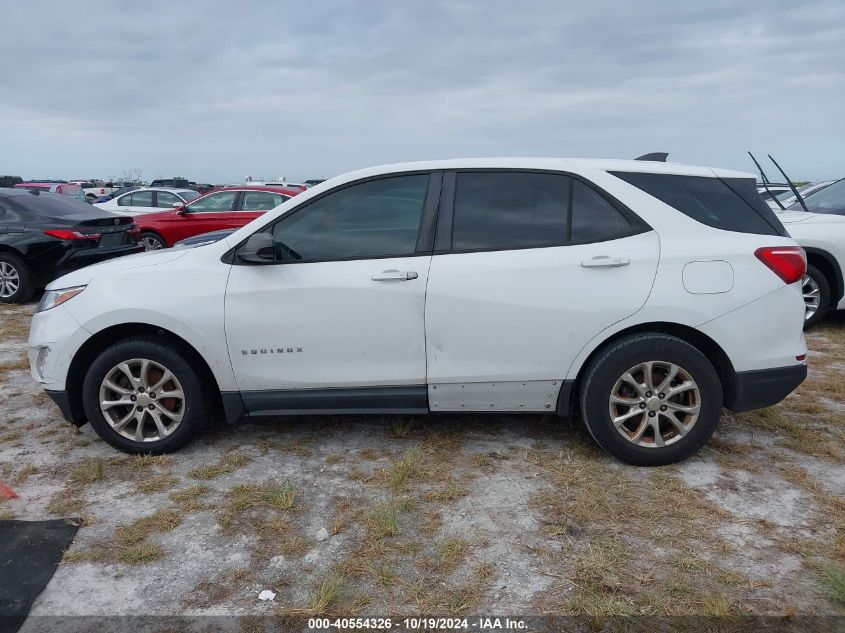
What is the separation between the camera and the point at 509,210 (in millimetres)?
3680

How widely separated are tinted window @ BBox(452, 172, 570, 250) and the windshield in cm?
475

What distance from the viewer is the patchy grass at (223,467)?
11.9ft

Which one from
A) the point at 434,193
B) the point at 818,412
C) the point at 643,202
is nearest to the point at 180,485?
the point at 434,193

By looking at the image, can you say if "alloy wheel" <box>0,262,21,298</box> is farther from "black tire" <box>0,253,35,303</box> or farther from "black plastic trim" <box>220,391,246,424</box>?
"black plastic trim" <box>220,391,246,424</box>

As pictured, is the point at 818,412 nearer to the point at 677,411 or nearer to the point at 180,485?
the point at 677,411

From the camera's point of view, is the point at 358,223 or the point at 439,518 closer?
the point at 439,518

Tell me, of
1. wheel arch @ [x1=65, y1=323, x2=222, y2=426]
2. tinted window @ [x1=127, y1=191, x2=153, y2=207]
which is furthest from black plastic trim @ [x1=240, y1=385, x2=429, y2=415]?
tinted window @ [x1=127, y1=191, x2=153, y2=207]

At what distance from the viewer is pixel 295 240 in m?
3.72

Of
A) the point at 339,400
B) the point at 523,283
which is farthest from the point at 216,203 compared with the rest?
the point at 523,283

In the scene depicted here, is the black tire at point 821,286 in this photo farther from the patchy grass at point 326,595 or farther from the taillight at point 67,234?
the taillight at point 67,234

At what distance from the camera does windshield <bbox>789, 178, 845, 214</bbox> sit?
686cm

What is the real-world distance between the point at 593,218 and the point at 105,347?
2.98 m

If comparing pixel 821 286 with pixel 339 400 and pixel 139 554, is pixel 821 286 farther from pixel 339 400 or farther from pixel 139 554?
pixel 139 554

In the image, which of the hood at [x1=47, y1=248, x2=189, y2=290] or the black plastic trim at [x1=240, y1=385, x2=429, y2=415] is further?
the hood at [x1=47, y1=248, x2=189, y2=290]
